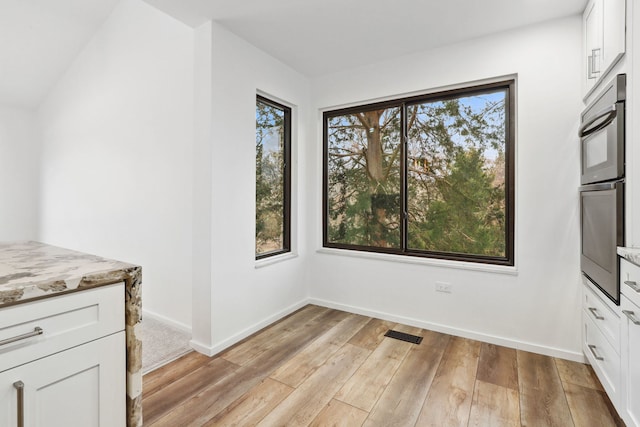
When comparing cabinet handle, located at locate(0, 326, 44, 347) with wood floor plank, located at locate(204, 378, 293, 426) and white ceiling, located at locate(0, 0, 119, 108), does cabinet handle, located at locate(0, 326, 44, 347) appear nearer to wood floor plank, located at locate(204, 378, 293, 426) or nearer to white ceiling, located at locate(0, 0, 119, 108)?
wood floor plank, located at locate(204, 378, 293, 426)

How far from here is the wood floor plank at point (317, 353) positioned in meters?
2.20

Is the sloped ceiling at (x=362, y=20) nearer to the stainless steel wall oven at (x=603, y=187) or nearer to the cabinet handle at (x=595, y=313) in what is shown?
the stainless steel wall oven at (x=603, y=187)

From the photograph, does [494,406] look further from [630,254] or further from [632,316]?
[630,254]

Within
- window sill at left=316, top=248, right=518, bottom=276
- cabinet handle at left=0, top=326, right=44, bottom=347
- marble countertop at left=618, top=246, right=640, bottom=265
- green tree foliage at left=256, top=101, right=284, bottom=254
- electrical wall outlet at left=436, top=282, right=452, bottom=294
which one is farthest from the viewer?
green tree foliage at left=256, top=101, right=284, bottom=254

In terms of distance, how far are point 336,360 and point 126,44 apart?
3768mm

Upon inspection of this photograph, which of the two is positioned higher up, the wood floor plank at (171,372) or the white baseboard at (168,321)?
the white baseboard at (168,321)

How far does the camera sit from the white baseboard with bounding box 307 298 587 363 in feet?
7.98

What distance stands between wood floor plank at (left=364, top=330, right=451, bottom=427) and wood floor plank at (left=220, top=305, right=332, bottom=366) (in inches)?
40.1

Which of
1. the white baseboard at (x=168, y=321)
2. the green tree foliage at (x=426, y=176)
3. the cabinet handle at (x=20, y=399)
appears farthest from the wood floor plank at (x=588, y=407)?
the white baseboard at (x=168, y=321)

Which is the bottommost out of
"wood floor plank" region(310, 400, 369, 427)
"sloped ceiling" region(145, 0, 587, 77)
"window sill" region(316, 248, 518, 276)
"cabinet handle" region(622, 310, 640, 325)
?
"wood floor plank" region(310, 400, 369, 427)

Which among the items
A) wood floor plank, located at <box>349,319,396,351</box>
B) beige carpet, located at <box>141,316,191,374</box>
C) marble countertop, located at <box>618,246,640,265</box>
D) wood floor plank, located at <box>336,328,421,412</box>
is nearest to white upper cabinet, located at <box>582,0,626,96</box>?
marble countertop, located at <box>618,246,640,265</box>

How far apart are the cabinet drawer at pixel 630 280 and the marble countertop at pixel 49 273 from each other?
217 cm

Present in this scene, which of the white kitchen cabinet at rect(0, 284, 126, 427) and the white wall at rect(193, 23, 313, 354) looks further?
the white wall at rect(193, 23, 313, 354)

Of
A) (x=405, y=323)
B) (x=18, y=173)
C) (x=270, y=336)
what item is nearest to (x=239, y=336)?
(x=270, y=336)
